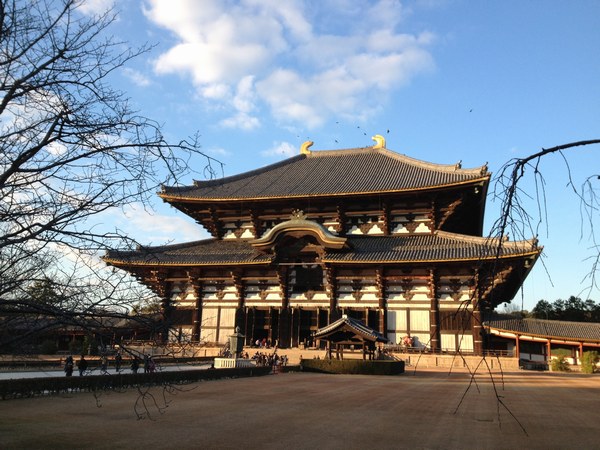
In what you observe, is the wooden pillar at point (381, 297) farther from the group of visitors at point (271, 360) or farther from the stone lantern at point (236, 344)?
the stone lantern at point (236, 344)

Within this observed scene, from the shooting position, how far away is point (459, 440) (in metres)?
8.59

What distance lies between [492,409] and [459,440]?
184 inches

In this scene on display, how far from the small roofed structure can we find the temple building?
4.82 ft

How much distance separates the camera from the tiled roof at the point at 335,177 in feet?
105

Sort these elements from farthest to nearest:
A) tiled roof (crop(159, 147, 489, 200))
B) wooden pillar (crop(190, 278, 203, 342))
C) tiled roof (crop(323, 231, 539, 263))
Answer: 1. wooden pillar (crop(190, 278, 203, 342))
2. tiled roof (crop(159, 147, 489, 200))
3. tiled roof (crop(323, 231, 539, 263))

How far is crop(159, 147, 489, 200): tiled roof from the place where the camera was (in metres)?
31.9

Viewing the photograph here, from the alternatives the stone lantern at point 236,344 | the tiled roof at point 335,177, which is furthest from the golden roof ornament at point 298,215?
the stone lantern at point 236,344

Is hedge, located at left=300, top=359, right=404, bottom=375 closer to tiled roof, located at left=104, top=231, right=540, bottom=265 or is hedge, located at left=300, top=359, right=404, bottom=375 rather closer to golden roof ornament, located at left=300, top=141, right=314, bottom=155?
tiled roof, located at left=104, top=231, right=540, bottom=265

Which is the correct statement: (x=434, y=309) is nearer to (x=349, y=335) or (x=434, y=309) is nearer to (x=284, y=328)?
(x=349, y=335)

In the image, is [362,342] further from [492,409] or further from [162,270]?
[162,270]

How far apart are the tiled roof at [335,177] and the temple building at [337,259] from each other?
17cm

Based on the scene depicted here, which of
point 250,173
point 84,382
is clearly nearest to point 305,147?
point 250,173

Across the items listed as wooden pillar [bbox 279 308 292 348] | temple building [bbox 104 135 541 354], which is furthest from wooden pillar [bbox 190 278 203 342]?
wooden pillar [bbox 279 308 292 348]

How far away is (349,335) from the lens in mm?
26359
